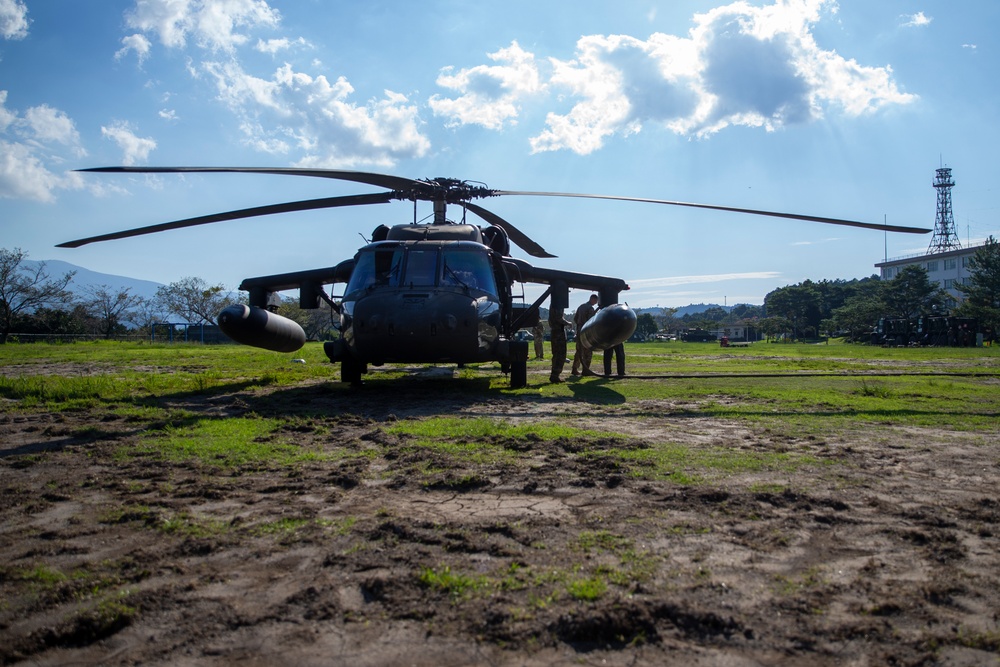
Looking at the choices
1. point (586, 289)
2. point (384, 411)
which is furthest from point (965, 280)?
point (384, 411)

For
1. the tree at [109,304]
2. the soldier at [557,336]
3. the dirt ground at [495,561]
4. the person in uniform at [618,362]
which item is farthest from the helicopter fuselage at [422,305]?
the tree at [109,304]

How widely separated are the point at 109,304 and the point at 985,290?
6515 cm

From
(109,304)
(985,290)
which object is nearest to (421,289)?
(109,304)

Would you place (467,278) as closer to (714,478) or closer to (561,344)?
(561,344)

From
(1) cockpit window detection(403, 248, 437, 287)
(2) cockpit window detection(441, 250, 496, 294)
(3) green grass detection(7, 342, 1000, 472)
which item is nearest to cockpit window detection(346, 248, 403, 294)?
(1) cockpit window detection(403, 248, 437, 287)

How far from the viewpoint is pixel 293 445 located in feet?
17.9

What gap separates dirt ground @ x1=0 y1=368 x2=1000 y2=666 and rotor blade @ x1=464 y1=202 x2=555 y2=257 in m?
8.39

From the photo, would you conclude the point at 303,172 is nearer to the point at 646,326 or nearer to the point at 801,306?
the point at 646,326

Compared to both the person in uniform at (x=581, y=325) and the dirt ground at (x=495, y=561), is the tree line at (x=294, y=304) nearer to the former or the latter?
the person in uniform at (x=581, y=325)

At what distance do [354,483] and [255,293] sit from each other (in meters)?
8.72

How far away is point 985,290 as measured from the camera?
1992 inches

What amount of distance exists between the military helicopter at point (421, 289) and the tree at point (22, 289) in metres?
31.6

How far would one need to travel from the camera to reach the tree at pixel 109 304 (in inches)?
1913

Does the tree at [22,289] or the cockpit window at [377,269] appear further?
the tree at [22,289]
